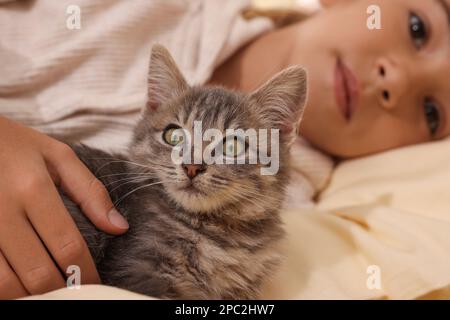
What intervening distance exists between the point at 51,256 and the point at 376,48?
1385mm

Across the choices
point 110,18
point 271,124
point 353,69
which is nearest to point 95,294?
point 271,124

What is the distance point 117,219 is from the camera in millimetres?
1083

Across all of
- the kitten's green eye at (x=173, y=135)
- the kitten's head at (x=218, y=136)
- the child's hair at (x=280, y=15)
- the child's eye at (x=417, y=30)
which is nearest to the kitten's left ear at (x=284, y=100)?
the kitten's head at (x=218, y=136)

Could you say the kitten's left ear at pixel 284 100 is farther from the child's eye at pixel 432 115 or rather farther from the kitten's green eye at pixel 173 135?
the child's eye at pixel 432 115

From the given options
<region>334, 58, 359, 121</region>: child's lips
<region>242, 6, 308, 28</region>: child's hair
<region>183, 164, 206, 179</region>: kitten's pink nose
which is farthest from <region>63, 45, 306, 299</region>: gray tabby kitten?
<region>242, 6, 308, 28</region>: child's hair

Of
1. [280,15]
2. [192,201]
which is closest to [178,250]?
[192,201]

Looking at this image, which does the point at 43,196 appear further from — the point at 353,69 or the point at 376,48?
the point at 376,48

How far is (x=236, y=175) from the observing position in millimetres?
1082

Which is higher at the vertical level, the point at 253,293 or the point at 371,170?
the point at 371,170

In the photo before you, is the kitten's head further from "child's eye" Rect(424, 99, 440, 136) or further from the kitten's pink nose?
"child's eye" Rect(424, 99, 440, 136)

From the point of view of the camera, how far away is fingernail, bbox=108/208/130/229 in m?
1.08

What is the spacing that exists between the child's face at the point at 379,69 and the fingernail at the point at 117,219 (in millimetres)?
961

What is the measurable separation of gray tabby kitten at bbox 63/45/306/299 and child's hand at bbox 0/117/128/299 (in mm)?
65

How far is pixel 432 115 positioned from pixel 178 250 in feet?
4.32
